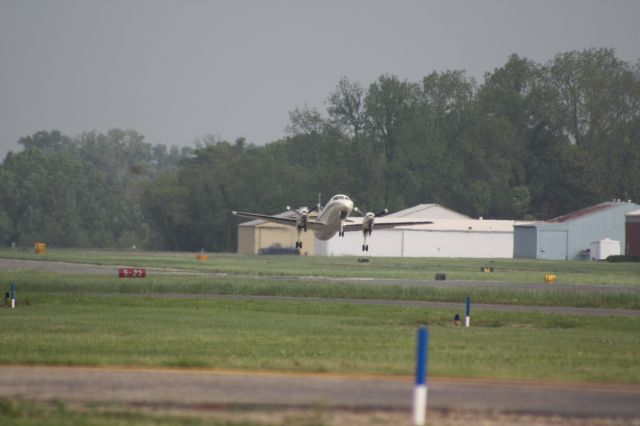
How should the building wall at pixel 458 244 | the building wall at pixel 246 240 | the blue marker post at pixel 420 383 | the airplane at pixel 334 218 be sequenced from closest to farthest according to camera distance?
the blue marker post at pixel 420 383 < the airplane at pixel 334 218 < the building wall at pixel 458 244 < the building wall at pixel 246 240

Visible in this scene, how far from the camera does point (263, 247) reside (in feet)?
429

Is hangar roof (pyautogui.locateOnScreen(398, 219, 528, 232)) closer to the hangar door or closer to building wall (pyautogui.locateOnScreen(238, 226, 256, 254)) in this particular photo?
the hangar door

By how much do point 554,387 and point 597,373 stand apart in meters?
3.55

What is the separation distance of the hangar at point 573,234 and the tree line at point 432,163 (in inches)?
1013

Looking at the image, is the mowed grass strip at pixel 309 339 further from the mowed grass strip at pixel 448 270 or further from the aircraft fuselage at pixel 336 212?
the mowed grass strip at pixel 448 270

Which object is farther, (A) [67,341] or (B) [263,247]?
(B) [263,247]

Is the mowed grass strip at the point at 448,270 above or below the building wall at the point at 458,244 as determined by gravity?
below

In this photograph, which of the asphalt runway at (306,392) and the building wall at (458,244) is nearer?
the asphalt runway at (306,392)

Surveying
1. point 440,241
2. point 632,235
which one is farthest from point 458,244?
point 632,235

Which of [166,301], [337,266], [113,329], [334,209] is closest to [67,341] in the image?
[113,329]

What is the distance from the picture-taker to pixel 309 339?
30.6m

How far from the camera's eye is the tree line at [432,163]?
15088 cm

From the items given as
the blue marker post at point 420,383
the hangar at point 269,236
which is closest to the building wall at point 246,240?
the hangar at point 269,236

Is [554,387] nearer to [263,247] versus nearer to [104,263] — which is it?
[104,263]
